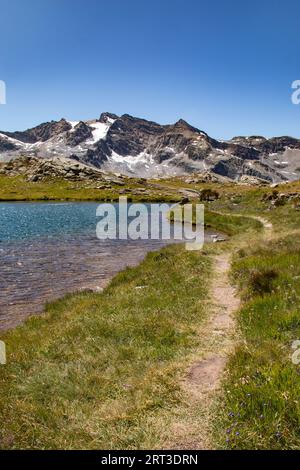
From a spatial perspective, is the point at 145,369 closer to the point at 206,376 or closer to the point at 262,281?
the point at 206,376

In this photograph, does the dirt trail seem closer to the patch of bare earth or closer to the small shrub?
the patch of bare earth

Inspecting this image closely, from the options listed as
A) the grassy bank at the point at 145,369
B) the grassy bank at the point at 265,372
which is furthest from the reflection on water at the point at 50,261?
the grassy bank at the point at 265,372

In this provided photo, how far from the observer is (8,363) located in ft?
38.3

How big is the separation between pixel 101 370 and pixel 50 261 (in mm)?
22219

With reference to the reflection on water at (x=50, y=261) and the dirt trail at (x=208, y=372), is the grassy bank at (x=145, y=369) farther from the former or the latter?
the reflection on water at (x=50, y=261)

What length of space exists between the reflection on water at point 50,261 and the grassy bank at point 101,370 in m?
3.92

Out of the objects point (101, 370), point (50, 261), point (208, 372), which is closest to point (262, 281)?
point (208, 372)

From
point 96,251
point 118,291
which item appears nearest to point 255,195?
point 96,251

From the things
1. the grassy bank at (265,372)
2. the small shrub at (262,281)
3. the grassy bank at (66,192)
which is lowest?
the grassy bank at (265,372)

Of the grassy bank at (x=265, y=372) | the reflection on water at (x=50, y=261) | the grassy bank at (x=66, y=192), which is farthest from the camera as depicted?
the grassy bank at (x=66, y=192)

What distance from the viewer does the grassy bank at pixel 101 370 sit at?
308 inches
